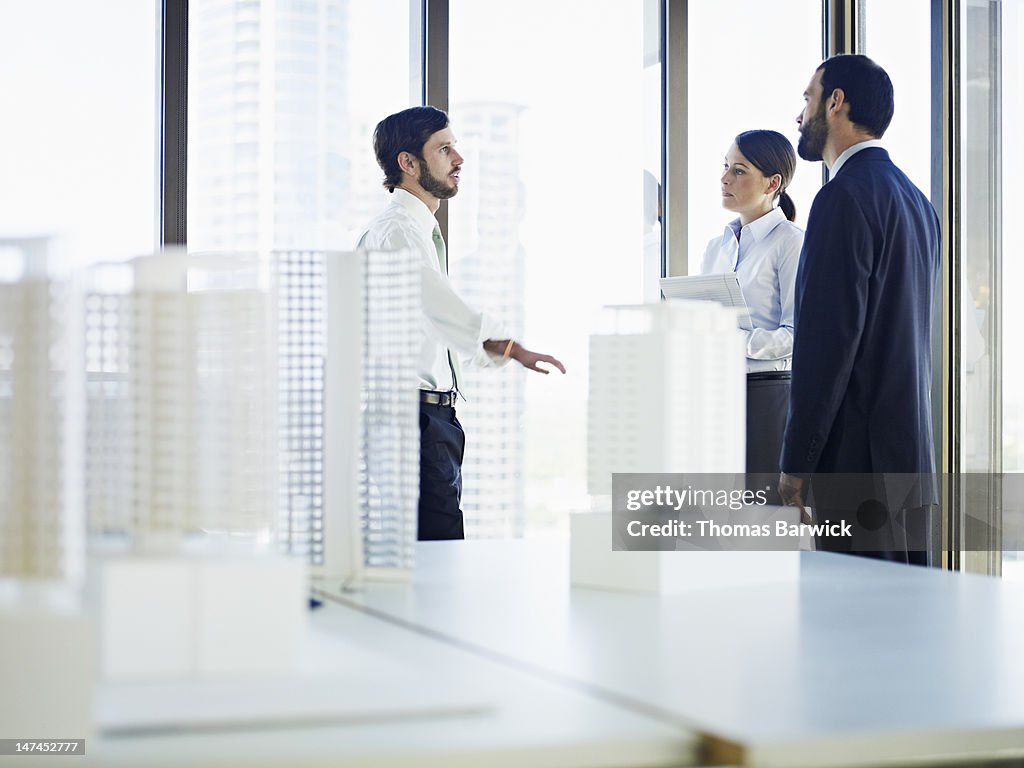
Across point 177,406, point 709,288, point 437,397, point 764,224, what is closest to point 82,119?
point 437,397

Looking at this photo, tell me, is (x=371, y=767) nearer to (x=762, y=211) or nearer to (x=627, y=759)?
(x=627, y=759)

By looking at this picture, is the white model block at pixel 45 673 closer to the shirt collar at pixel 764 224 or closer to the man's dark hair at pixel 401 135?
the man's dark hair at pixel 401 135

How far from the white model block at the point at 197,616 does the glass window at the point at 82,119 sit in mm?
2724

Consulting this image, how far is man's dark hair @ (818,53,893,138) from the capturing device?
273 centimetres

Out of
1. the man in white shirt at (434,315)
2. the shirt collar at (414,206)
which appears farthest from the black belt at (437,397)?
the shirt collar at (414,206)

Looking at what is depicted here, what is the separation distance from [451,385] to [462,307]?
388 mm

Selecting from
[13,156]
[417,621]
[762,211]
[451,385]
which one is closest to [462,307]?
[451,385]

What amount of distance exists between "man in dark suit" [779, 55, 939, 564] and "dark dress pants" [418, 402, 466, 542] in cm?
78

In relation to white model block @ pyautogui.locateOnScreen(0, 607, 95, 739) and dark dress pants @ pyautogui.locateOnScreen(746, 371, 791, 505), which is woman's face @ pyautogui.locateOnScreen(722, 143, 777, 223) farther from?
white model block @ pyautogui.locateOnScreen(0, 607, 95, 739)

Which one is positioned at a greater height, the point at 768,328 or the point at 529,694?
the point at 768,328

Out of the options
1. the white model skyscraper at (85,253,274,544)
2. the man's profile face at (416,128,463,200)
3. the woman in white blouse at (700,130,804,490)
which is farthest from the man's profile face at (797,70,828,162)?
the white model skyscraper at (85,253,274,544)

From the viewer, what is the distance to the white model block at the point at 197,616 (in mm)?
666

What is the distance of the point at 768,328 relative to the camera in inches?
128

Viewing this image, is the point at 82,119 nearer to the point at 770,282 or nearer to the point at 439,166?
the point at 439,166
